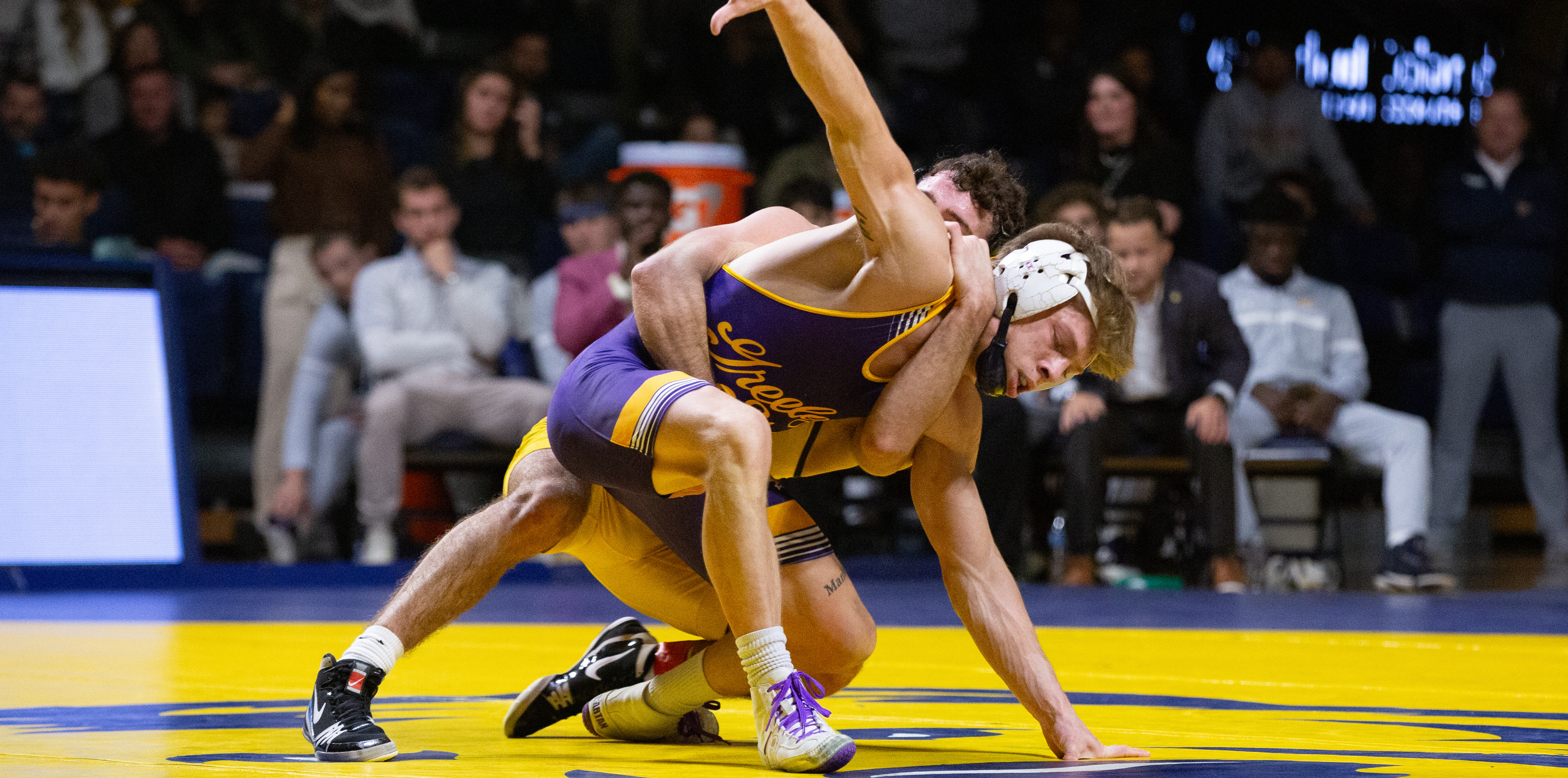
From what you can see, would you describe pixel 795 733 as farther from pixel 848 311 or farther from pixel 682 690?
pixel 848 311

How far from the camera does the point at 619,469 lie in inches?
102

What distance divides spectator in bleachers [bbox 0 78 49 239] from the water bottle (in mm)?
4185

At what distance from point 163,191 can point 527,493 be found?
5170mm

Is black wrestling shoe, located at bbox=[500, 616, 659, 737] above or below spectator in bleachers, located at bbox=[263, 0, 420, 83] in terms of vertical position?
below

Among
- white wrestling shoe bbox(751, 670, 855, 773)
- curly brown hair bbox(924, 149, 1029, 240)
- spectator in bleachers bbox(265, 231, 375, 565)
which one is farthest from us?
spectator in bleachers bbox(265, 231, 375, 565)

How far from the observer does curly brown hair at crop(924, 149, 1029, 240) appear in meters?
2.92

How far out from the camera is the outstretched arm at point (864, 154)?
2.38 m

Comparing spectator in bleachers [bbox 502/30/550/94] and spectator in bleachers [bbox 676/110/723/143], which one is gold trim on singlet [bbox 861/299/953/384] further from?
spectator in bleachers [bbox 502/30/550/94]

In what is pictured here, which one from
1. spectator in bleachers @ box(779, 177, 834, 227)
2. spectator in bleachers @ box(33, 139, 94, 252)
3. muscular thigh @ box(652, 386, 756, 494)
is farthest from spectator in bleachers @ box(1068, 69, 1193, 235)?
muscular thigh @ box(652, 386, 756, 494)

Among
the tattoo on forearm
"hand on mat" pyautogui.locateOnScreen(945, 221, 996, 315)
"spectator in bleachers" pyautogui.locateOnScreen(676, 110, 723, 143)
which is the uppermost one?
"spectator in bleachers" pyautogui.locateOnScreen(676, 110, 723, 143)

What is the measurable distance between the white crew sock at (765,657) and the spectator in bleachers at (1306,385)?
4.28m

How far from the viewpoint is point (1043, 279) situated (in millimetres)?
2658

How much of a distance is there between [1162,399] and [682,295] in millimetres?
4221

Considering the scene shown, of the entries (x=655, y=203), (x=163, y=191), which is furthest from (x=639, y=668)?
(x=163, y=191)
